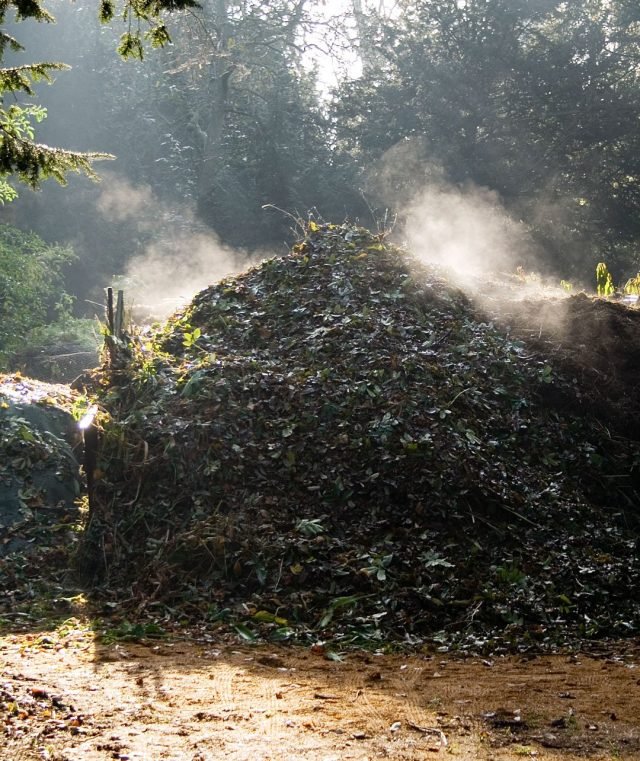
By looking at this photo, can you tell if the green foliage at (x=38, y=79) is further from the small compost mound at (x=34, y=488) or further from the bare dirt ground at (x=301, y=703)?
the small compost mound at (x=34, y=488)

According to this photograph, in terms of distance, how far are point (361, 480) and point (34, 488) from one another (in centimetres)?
284

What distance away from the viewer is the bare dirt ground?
10.7 ft

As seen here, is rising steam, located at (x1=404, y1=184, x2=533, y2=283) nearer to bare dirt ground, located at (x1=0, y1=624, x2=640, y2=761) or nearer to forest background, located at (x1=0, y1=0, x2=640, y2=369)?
forest background, located at (x1=0, y1=0, x2=640, y2=369)

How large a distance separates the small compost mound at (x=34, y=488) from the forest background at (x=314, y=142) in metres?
9.99

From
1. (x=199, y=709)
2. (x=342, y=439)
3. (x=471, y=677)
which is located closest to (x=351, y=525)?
(x=342, y=439)

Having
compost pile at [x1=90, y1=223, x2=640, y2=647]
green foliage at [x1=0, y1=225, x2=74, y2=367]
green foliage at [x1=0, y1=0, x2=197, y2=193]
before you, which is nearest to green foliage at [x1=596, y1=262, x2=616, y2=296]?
compost pile at [x1=90, y1=223, x2=640, y2=647]

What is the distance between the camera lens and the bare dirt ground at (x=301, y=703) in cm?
327

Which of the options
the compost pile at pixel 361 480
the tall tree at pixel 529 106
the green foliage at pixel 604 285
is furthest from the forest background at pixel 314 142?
the compost pile at pixel 361 480

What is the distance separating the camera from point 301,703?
3.92 meters

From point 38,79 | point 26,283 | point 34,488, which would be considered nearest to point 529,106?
point 26,283

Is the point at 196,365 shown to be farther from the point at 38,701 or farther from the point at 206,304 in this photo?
the point at 38,701

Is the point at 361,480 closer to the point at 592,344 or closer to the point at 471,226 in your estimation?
the point at 592,344

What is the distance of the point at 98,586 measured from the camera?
636cm

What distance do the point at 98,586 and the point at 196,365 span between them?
239cm
